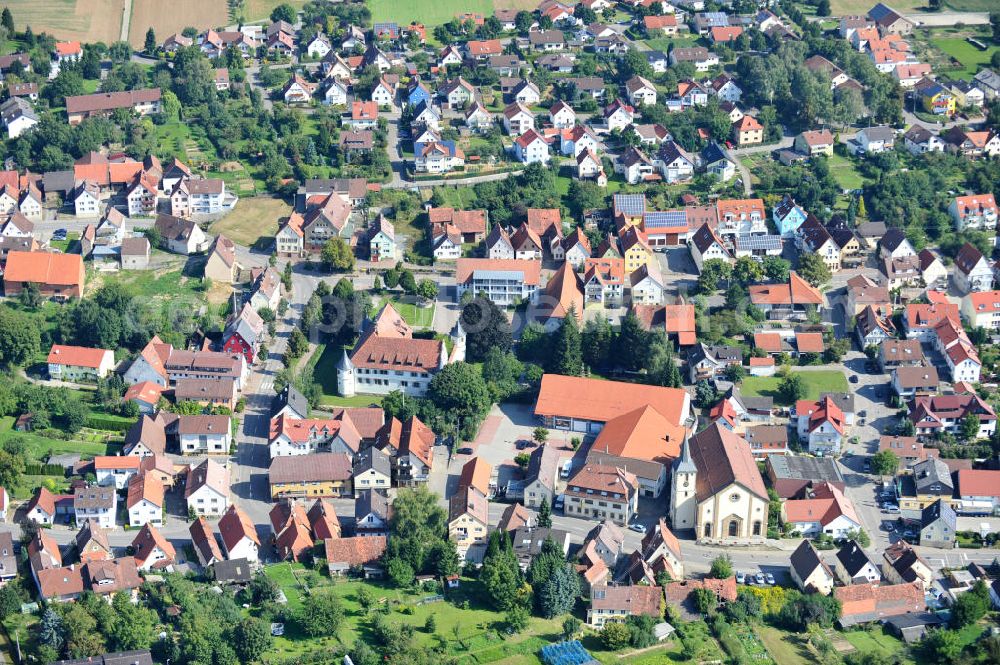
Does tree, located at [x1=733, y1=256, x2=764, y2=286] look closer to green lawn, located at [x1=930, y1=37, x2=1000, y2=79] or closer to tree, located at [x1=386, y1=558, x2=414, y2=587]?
tree, located at [x1=386, y1=558, x2=414, y2=587]

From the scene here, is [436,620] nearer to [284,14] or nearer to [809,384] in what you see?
[809,384]

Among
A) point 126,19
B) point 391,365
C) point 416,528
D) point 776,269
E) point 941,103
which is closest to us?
point 416,528

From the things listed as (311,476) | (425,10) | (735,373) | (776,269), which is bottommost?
(311,476)

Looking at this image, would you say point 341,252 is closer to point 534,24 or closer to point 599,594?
point 599,594

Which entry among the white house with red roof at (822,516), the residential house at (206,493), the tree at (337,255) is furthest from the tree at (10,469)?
the white house with red roof at (822,516)

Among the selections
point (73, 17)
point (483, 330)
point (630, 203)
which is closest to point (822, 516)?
point (483, 330)


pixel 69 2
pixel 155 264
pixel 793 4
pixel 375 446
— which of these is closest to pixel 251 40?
pixel 69 2

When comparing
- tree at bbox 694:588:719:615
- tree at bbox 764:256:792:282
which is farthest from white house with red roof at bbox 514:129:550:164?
tree at bbox 694:588:719:615

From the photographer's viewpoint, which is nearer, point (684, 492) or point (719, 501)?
point (719, 501)
